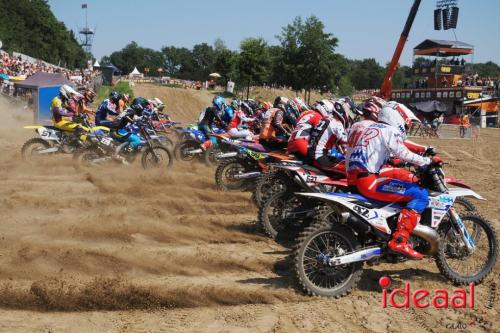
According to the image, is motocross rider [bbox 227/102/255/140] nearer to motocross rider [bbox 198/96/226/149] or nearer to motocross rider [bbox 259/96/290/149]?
motocross rider [bbox 198/96/226/149]

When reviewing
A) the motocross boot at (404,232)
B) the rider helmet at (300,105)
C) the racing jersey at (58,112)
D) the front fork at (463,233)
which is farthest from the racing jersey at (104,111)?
the front fork at (463,233)

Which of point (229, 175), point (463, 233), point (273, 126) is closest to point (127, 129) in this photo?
point (229, 175)

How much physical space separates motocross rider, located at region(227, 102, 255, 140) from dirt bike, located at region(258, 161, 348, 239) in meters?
3.78

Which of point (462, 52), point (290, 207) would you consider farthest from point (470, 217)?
point (462, 52)

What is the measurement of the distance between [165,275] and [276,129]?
4484 mm

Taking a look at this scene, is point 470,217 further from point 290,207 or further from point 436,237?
point 290,207

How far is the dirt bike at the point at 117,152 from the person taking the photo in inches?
446

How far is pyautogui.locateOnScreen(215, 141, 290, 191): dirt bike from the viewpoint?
876 centimetres

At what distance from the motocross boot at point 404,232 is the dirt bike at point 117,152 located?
7057mm

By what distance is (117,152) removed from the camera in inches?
454

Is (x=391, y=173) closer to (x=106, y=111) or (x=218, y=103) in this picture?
(x=218, y=103)

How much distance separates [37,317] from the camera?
171 inches

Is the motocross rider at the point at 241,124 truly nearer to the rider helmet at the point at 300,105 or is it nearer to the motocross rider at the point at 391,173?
the rider helmet at the point at 300,105

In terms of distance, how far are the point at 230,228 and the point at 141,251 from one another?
5.21 feet
